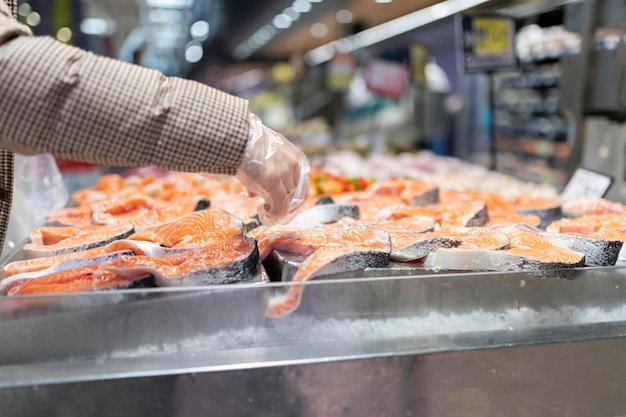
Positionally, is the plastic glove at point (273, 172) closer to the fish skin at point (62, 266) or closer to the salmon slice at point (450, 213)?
the fish skin at point (62, 266)

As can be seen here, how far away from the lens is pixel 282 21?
11938 millimetres

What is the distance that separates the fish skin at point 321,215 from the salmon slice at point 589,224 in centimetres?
86

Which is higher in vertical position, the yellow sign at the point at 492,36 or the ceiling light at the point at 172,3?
the ceiling light at the point at 172,3

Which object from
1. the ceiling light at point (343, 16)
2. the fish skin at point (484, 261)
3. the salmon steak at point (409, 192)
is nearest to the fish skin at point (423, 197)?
the salmon steak at point (409, 192)

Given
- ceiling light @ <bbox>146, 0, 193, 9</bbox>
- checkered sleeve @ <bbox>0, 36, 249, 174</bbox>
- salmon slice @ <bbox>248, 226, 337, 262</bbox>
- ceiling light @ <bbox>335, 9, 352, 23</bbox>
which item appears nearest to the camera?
checkered sleeve @ <bbox>0, 36, 249, 174</bbox>

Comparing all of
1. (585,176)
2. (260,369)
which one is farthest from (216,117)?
(585,176)

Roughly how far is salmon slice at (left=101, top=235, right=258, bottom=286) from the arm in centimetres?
30

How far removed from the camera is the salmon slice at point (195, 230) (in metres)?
1.95

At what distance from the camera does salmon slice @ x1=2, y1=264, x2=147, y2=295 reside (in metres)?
1.59

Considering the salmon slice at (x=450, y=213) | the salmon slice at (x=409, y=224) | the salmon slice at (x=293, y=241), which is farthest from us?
the salmon slice at (x=450, y=213)

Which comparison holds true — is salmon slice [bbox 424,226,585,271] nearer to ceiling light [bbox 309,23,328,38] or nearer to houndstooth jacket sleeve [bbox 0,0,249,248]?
houndstooth jacket sleeve [bbox 0,0,249,248]

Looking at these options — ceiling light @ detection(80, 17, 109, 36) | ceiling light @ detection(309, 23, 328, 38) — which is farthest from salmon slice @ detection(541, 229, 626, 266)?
ceiling light @ detection(80, 17, 109, 36)

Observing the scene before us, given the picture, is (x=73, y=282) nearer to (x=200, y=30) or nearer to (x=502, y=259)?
(x=502, y=259)

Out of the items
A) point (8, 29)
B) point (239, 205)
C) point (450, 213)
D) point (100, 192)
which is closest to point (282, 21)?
point (100, 192)
